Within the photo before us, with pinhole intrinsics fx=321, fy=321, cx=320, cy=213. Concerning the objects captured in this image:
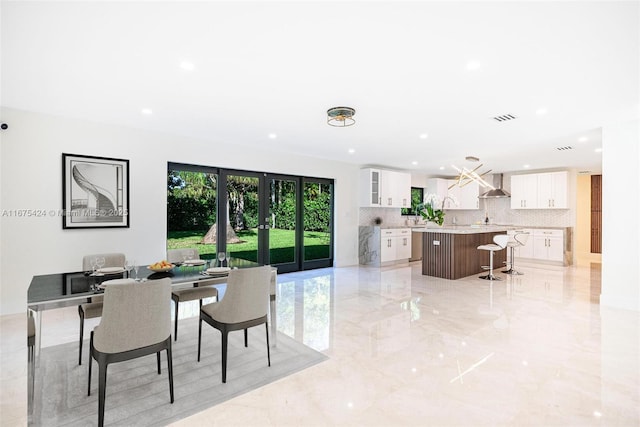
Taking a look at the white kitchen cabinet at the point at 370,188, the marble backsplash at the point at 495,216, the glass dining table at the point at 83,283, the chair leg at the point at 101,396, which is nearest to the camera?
the chair leg at the point at 101,396

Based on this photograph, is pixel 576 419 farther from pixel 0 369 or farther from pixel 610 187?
pixel 0 369

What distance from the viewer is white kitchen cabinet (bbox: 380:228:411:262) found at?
25.2 feet

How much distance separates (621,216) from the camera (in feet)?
14.3

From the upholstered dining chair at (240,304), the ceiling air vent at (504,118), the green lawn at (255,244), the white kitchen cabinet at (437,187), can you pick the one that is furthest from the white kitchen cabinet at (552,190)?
the upholstered dining chair at (240,304)

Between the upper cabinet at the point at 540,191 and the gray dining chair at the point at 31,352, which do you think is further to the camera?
the upper cabinet at the point at 540,191

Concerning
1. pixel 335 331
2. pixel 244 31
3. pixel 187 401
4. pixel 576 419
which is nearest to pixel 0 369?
pixel 187 401

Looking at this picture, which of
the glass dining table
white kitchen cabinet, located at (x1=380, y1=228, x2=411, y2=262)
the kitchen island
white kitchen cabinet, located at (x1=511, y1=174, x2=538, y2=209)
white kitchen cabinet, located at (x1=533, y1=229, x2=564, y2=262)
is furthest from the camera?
white kitchen cabinet, located at (x1=511, y1=174, x2=538, y2=209)

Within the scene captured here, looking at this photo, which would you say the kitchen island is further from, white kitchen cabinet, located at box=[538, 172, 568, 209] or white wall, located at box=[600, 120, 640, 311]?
white kitchen cabinet, located at box=[538, 172, 568, 209]

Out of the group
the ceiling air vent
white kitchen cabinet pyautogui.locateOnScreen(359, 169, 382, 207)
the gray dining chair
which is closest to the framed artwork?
the gray dining chair

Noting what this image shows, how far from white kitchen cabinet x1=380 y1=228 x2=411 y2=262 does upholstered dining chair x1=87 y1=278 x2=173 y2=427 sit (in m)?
6.05

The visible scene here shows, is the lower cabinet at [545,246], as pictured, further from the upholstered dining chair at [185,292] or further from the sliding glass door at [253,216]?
the upholstered dining chair at [185,292]

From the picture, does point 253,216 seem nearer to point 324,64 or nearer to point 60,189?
point 60,189

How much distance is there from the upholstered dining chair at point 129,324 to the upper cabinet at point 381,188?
614 cm

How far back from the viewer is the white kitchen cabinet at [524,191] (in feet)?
28.1
